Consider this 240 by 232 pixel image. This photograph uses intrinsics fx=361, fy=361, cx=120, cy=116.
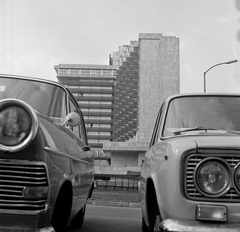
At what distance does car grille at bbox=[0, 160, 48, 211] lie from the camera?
2.32 metres

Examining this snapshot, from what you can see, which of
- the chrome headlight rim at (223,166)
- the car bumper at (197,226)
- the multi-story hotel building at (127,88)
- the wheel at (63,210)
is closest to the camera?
the car bumper at (197,226)

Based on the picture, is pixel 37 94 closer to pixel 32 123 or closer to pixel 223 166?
pixel 32 123

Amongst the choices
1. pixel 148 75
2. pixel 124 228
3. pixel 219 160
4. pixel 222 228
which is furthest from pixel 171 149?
pixel 148 75

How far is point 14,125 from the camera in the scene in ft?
7.80

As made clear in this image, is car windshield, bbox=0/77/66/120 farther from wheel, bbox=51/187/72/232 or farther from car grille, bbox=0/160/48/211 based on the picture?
car grille, bbox=0/160/48/211

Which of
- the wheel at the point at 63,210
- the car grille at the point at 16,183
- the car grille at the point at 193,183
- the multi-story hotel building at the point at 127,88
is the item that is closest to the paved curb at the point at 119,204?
the wheel at the point at 63,210

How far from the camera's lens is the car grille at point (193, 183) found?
8.38ft

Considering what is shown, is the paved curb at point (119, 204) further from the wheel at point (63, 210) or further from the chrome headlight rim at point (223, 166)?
the chrome headlight rim at point (223, 166)

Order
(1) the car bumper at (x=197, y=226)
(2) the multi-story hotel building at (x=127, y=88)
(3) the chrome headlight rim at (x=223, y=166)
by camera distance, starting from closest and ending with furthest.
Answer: (1) the car bumper at (x=197, y=226), (3) the chrome headlight rim at (x=223, y=166), (2) the multi-story hotel building at (x=127, y=88)

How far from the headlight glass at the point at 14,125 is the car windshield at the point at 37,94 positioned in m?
1.02

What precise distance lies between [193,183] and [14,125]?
1.32 meters

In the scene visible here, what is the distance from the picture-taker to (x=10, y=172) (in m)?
2.33

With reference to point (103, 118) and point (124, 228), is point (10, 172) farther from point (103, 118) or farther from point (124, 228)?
point (103, 118)

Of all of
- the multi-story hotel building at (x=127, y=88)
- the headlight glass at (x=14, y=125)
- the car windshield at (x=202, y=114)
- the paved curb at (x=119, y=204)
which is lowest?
the paved curb at (x=119, y=204)
